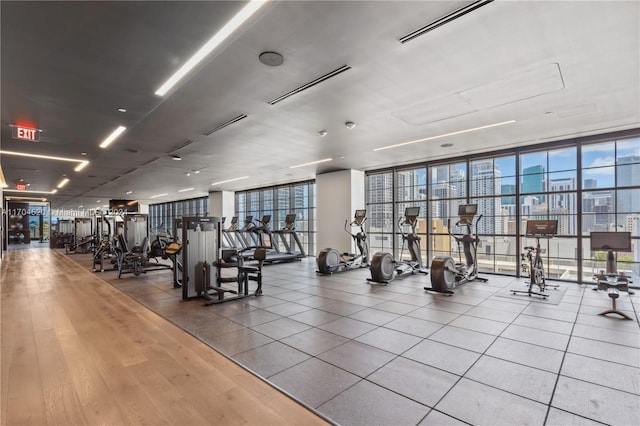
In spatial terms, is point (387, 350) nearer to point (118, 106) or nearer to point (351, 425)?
point (351, 425)

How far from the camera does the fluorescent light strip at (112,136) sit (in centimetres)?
567

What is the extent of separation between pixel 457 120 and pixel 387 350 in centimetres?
422

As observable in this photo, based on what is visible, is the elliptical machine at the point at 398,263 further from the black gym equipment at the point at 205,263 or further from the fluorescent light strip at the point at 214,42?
the fluorescent light strip at the point at 214,42

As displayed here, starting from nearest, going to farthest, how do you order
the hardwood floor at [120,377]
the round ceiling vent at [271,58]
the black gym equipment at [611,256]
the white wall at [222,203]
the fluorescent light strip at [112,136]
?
the hardwood floor at [120,377] < the round ceiling vent at [271,58] < the black gym equipment at [611,256] < the fluorescent light strip at [112,136] < the white wall at [222,203]

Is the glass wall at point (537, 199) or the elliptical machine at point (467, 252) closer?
the elliptical machine at point (467, 252)

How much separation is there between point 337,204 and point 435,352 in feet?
24.8

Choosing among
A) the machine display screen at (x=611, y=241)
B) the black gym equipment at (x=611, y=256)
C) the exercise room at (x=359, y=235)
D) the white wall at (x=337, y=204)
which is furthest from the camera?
the white wall at (x=337, y=204)

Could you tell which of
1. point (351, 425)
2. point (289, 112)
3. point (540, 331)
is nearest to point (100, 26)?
point (289, 112)

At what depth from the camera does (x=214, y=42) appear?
3.03 m

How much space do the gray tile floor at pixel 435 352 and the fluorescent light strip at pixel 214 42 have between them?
3.16m

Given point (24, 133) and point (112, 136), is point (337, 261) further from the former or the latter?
point (24, 133)

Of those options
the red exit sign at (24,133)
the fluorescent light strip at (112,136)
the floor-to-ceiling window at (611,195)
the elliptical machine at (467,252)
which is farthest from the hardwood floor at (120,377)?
the floor-to-ceiling window at (611,195)

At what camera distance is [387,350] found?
130 inches

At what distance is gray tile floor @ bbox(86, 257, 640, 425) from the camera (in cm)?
229
